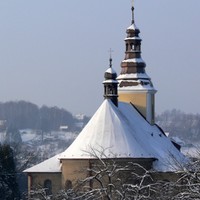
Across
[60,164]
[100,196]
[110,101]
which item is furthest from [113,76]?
[100,196]

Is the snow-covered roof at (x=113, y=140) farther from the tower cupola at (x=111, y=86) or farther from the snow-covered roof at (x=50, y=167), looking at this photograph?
the snow-covered roof at (x=50, y=167)

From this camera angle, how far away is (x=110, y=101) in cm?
5019

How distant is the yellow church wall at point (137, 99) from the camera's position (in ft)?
182

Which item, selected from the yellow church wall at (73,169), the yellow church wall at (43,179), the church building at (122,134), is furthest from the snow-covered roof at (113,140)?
the yellow church wall at (43,179)

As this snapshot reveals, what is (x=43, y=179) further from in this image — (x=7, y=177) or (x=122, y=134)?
(x=122, y=134)

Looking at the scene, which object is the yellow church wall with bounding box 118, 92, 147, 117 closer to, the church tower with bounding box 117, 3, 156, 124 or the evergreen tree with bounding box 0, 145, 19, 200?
the church tower with bounding box 117, 3, 156, 124

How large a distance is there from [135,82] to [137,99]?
36.4 inches

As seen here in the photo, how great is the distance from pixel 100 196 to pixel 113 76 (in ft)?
87.1

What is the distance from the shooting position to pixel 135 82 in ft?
183

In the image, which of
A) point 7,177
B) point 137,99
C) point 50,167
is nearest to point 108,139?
point 50,167

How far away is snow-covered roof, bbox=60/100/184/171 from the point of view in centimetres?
4750

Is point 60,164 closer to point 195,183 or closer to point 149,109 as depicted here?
point 149,109

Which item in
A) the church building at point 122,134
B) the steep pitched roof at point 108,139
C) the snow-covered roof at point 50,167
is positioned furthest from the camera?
the snow-covered roof at point 50,167

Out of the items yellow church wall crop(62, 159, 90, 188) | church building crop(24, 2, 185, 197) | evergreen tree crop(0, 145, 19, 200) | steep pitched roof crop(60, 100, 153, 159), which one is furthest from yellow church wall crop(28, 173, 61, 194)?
steep pitched roof crop(60, 100, 153, 159)
